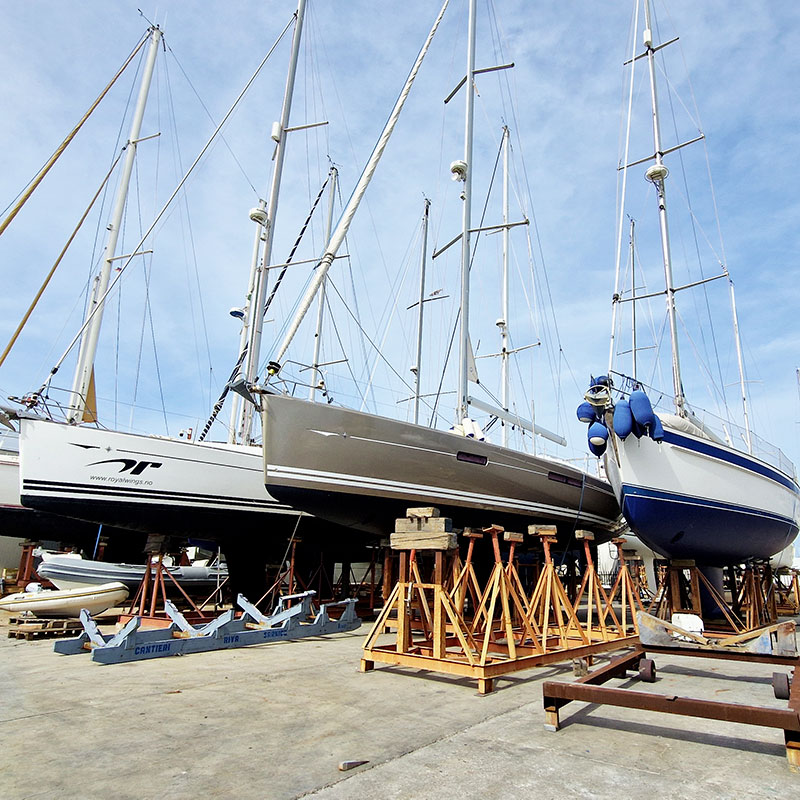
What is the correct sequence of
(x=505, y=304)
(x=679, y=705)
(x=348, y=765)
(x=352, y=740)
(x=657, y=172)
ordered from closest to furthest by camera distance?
(x=348, y=765) < (x=679, y=705) < (x=352, y=740) < (x=657, y=172) < (x=505, y=304)

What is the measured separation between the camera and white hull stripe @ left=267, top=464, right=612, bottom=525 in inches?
300

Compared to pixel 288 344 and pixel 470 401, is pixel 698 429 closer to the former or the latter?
pixel 470 401

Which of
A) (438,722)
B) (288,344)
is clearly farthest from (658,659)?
(288,344)

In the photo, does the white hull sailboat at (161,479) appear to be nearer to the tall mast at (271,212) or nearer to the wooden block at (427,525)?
the tall mast at (271,212)

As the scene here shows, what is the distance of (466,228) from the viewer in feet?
35.2

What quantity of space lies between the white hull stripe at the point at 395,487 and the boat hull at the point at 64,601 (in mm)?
5038

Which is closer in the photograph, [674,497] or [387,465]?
[387,465]

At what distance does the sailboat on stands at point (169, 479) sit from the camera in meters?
9.56

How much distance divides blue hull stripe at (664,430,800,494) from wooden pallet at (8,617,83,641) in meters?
10.1

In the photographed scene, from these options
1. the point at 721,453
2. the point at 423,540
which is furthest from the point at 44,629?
the point at 721,453

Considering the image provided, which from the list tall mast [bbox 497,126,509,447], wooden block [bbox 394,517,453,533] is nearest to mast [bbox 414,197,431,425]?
tall mast [bbox 497,126,509,447]

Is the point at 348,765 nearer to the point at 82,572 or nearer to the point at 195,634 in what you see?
the point at 195,634

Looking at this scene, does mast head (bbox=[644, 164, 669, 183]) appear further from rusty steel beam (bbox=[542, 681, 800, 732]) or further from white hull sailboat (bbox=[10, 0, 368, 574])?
rusty steel beam (bbox=[542, 681, 800, 732])

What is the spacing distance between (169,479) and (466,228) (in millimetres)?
7099
